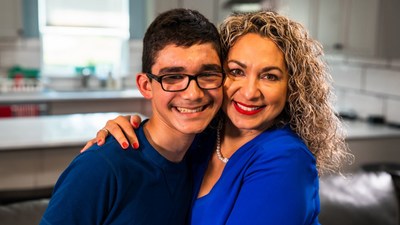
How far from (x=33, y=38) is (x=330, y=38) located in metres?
2.96

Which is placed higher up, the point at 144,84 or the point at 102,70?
the point at 144,84

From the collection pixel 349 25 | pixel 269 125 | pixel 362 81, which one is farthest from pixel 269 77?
pixel 362 81

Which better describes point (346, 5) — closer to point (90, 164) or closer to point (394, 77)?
point (394, 77)

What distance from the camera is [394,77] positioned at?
356cm

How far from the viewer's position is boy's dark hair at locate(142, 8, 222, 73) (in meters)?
1.14

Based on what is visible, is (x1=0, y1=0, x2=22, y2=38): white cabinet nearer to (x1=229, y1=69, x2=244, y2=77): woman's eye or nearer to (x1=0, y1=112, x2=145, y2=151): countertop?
(x1=0, y1=112, x2=145, y2=151): countertop

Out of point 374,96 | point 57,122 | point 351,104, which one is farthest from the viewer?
point 351,104

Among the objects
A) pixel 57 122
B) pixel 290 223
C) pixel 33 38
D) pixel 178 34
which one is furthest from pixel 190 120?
pixel 33 38

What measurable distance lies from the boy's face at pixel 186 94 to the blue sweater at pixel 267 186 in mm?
152

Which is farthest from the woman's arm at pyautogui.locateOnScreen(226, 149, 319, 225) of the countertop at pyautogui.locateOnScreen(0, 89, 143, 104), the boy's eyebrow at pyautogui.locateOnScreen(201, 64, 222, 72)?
the countertop at pyautogui.locateOnScreen(0, 89, 143, 104)

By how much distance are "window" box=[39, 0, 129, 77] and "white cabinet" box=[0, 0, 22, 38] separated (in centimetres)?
49

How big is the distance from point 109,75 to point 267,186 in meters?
4.06

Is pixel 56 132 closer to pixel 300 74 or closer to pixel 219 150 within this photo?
pixel 219 150

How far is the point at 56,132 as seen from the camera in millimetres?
2750
